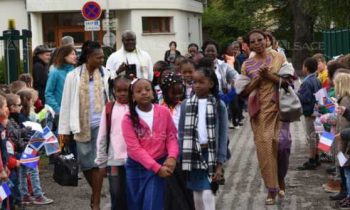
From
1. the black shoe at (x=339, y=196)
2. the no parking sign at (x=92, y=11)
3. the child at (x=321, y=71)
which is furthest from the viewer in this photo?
the no parking sign at (x=92, y=11)

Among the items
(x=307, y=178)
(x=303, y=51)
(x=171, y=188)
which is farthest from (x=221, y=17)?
(x=171, y=188)

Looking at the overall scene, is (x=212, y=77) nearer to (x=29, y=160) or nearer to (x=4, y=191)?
(x=4, y=191)

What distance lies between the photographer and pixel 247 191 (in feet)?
33.2

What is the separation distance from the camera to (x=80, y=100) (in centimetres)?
895

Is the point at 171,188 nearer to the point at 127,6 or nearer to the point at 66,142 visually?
the point at 66,142

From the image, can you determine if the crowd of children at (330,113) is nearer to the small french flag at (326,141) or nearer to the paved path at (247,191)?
the small french flag at (326,141)

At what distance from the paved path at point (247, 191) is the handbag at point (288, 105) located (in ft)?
3.40

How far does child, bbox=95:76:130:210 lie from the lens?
785 cm

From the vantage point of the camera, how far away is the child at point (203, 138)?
7.40 meters

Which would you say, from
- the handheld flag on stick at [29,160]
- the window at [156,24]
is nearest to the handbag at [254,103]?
the handheld flag on stick at [29,160]

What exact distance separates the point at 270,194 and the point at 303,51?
3601 cm

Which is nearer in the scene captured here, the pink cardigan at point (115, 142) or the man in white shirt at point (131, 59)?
the pink cardigan at point (115, 142)

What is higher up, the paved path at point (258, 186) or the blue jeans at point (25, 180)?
the blue jeans at point (25, 180)

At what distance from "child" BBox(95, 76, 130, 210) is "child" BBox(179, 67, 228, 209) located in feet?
2.27
